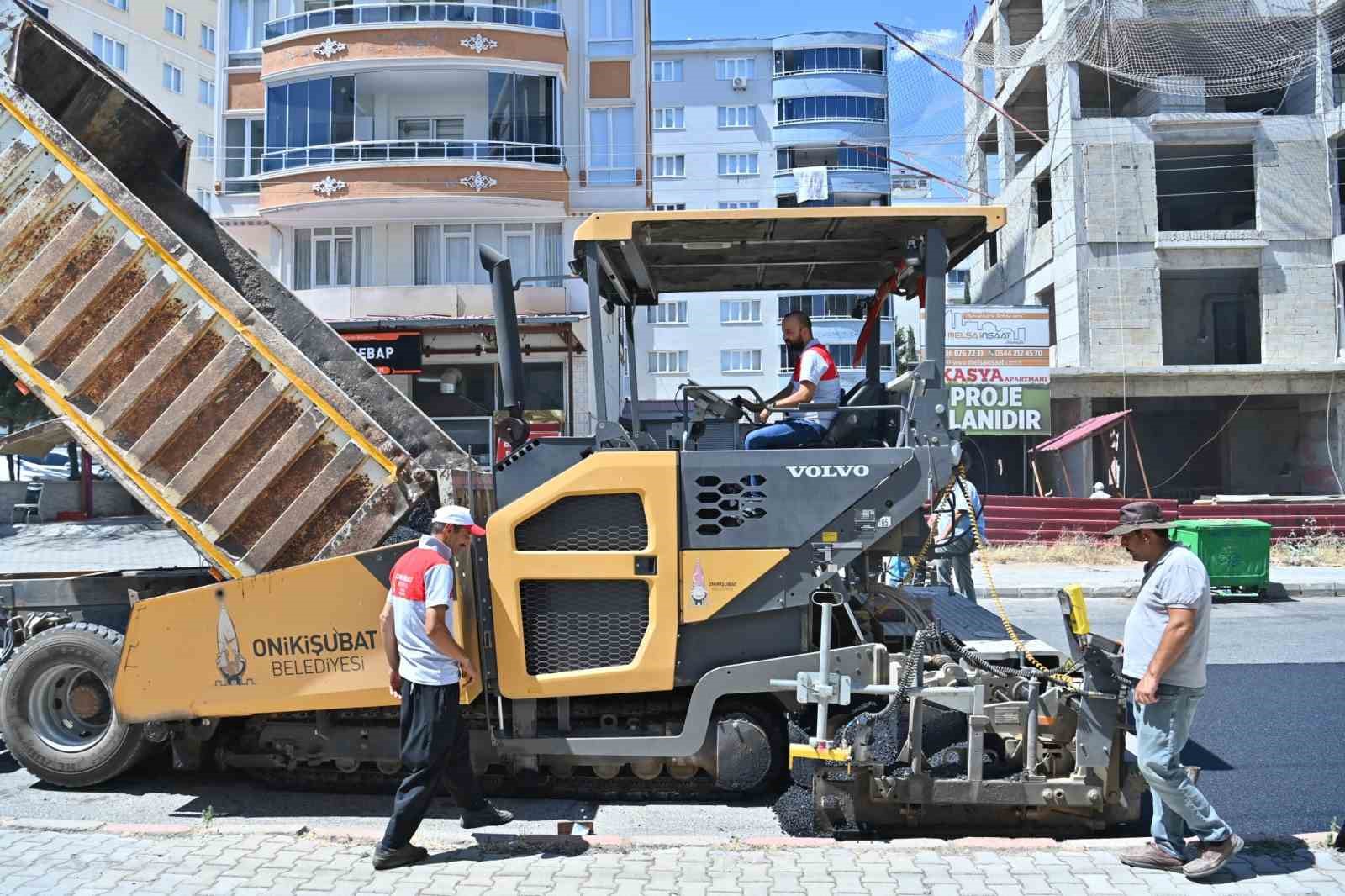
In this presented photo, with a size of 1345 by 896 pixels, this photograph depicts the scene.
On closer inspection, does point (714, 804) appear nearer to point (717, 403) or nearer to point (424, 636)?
point (424, 636)

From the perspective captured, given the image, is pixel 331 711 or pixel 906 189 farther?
pixel 906 189

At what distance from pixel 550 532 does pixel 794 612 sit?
1238mm

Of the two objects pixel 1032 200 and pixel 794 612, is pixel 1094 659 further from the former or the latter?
pixel 1032 200

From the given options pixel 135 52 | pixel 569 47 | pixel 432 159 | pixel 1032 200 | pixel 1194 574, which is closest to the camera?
pixel 1194 574

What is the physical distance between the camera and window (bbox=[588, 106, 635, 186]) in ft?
77.3

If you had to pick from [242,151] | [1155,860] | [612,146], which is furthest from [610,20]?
[1155,860]

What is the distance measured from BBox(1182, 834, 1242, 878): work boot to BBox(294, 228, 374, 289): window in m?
21.6

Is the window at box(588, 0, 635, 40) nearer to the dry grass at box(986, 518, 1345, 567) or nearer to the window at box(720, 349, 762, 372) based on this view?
the dry grass at box(986, 518, 1345, 567)

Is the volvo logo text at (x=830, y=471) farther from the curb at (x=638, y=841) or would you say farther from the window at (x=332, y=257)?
the window at (x=332, y=257)

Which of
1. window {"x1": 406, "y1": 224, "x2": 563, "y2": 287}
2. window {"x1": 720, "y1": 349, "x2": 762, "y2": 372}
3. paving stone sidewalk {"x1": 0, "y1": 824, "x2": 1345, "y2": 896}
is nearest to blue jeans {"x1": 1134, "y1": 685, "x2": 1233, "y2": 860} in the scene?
paving stone sidewalk {"x1": 0, "y1": 824, "x2": 1345, "y2": 896}

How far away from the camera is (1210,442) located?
29156 mm

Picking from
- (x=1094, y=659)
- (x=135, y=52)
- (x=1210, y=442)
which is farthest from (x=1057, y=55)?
(x=135, y=52)

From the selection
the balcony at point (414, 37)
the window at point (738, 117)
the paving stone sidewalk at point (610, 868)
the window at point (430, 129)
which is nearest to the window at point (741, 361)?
the window at point (738, 117)

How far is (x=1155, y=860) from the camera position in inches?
170
